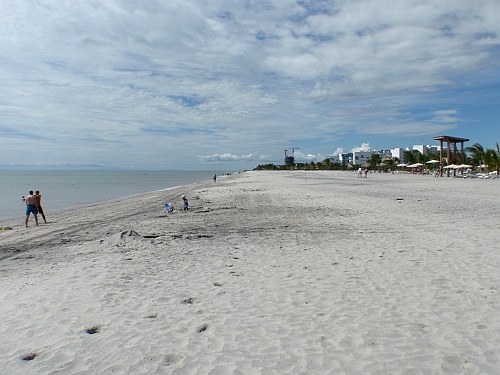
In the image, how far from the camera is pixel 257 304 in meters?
5.68

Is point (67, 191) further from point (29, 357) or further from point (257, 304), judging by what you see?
point (29, 357)

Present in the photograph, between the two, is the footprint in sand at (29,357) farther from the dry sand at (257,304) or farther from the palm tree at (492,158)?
the palm tree at (492,158)

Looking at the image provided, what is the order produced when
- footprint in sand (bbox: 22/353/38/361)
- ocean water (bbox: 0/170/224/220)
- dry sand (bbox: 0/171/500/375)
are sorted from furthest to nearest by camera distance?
ocean water (bbox: 0/170/224/220), footprint in sand (bbox: 22/353/38/361), dry sand (bbox: 0/171/500/375)

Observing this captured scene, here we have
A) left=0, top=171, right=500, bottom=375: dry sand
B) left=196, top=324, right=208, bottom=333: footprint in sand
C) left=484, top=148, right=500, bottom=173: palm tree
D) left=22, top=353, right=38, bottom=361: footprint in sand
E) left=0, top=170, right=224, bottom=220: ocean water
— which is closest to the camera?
left=0, top=171, right=500, bottom=375: dry sand

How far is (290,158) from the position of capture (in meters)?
190

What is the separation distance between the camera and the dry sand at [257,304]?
4.09 meters

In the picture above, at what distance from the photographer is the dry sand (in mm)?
4094

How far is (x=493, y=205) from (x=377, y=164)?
Result: 90.4 metres

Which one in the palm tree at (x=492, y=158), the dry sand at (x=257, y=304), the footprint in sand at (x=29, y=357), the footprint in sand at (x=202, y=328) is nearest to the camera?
the dry sand at (x=257, y=304)

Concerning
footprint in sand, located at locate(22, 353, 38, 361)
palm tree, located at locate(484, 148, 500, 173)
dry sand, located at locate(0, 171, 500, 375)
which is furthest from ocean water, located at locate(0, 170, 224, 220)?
palm tree, located at locate(484, 148, 500, 173)

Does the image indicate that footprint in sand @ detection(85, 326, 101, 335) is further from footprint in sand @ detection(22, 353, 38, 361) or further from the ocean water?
the ocean water

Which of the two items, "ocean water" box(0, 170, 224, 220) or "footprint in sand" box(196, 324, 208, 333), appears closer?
"footprint in sand" box(196, 324, 208, 333)

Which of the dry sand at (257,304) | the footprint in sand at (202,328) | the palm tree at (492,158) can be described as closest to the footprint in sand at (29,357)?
the dry sand at (257,304)

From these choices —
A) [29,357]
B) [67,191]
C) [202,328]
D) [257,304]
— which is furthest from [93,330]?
[67,191]
